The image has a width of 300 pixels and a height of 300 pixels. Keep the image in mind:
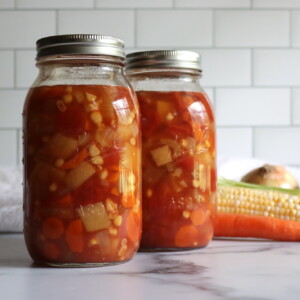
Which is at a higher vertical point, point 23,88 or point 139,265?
point 23,88

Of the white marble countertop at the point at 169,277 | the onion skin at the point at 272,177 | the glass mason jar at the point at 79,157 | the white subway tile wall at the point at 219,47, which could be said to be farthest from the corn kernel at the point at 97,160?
the white subway tile wall at the point at 219,47

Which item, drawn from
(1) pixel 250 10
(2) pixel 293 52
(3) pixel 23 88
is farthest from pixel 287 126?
(3) pixel 23 88

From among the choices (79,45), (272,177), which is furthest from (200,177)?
(272,177)

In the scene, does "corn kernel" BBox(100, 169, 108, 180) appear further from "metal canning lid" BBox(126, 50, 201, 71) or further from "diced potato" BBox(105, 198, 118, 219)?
"metal canning lid" BBox(126, 50, 201, 71)

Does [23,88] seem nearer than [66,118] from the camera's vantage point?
No

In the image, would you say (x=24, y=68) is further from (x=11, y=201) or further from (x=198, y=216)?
(x=198, y=216)

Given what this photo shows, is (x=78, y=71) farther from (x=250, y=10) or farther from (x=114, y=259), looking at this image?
(x=250, y=10)
